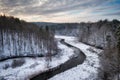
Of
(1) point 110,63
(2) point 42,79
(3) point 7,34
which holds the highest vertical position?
(3) point 7,34

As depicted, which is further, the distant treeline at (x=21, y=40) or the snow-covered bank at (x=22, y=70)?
the distant treeline at (x=21, y=40)

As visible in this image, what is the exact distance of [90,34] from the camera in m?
83.1

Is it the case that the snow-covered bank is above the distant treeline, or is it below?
below

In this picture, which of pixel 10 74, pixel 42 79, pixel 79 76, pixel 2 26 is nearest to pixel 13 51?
pixel 2 26

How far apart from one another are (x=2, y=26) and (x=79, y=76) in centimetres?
3831

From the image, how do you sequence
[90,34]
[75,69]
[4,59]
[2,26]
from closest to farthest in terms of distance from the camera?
[75,69] → [4,59] → [2,26] → [90,34]

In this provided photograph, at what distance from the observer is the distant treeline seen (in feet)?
164

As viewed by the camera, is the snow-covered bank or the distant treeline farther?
the distant treeline

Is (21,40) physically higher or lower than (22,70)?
higher

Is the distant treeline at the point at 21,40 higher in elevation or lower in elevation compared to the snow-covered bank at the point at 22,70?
higher

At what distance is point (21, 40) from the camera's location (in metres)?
56.9

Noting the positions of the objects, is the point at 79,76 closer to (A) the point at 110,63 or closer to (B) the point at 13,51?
(A) the point at 110,63

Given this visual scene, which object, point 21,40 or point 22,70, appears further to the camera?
point 21,40

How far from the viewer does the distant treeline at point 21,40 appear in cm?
4997
